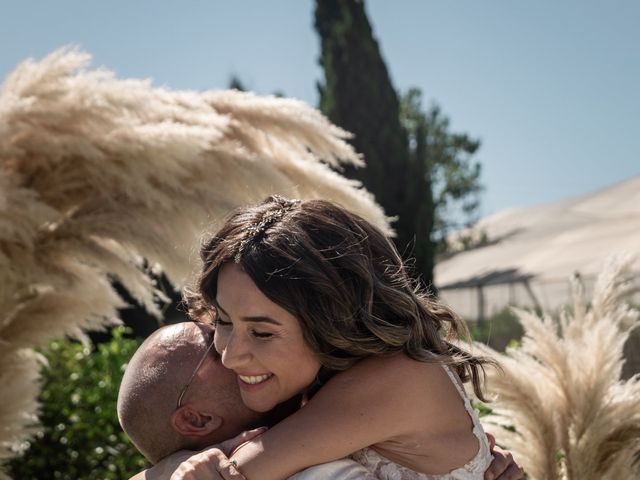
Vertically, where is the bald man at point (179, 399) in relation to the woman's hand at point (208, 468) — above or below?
above

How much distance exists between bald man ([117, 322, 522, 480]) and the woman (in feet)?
0.22

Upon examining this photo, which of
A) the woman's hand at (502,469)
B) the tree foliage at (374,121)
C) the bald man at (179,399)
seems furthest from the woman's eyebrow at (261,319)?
the tree foliage at (374,121)

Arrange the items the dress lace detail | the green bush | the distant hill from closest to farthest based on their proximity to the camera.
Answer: the dress lace detail → the green bush → the distant hill

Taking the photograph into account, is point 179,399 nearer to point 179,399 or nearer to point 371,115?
point 179,399

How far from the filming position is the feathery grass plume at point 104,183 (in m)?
2.75

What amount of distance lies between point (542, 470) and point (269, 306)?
1.25 m

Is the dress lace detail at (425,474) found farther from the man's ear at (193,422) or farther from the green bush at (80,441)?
the green bush at (80,441)

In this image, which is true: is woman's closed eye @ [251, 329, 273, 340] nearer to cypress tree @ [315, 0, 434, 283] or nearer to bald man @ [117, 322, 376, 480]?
bald man @ [117, 322, 376, 480]

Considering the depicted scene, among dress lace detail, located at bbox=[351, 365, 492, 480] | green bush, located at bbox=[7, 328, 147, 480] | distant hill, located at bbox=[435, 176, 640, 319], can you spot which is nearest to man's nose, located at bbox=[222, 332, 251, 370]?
dress lace detail, located at bbox=[351, 365, 492, 480]

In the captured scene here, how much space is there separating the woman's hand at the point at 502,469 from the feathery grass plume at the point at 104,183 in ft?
3.85

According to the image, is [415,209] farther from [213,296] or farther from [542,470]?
[213,296]

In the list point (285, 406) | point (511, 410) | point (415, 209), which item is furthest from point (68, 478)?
point (415, 209)

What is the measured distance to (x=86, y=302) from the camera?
9.85ft

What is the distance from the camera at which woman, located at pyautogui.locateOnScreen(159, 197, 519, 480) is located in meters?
1.36
